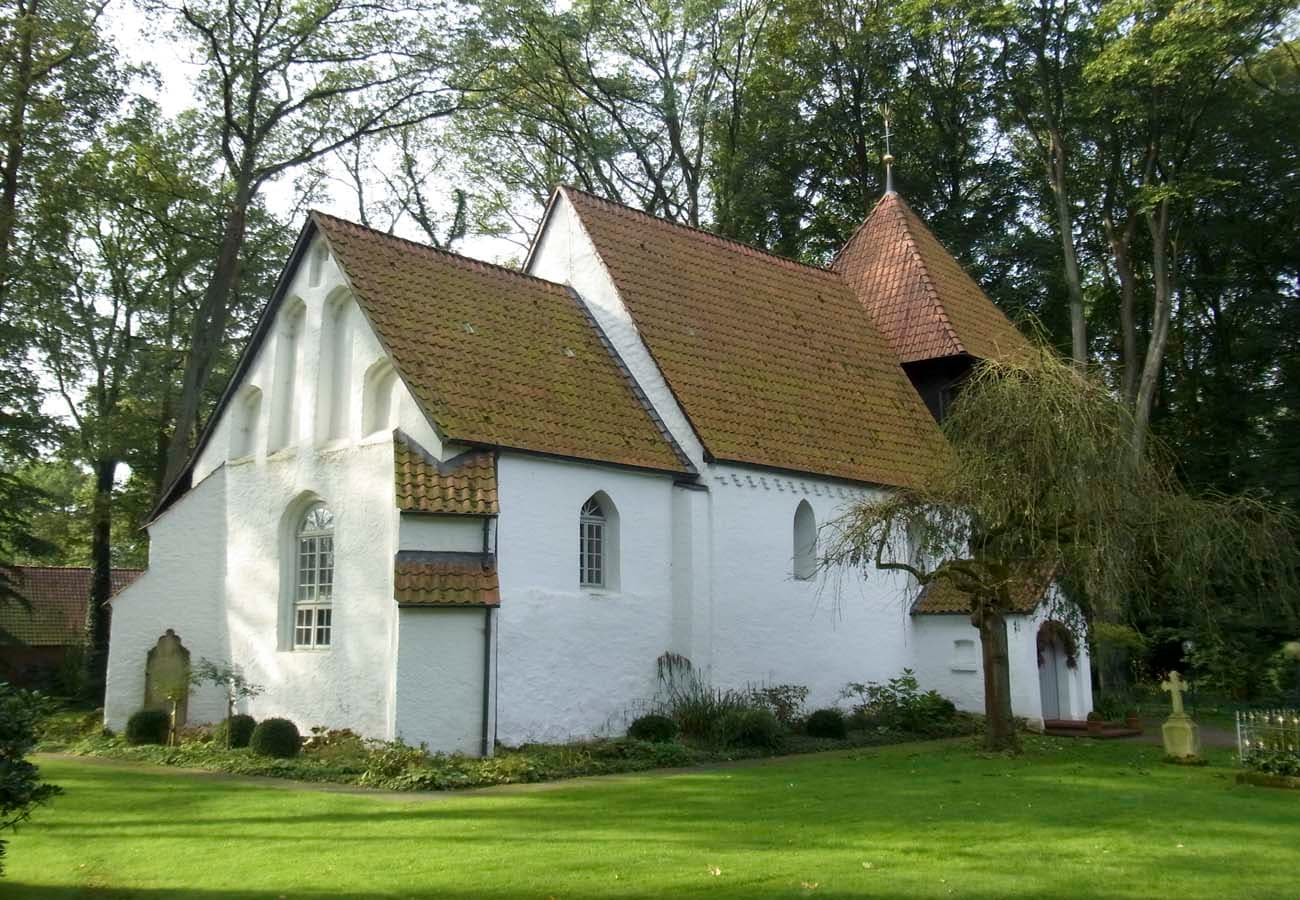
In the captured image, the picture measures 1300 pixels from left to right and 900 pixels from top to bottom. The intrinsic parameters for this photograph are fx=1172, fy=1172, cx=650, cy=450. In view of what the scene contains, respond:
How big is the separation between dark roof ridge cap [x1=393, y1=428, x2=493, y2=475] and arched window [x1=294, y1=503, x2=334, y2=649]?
2.13m

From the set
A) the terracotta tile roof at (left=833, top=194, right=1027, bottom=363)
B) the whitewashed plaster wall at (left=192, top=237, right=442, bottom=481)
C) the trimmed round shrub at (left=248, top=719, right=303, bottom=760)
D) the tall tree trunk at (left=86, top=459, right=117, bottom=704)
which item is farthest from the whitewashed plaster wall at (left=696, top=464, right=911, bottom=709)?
the tall tree trunk at (left=86, top=459, right=117, bottom=704)

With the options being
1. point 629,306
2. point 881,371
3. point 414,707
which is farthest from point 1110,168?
point 414,707

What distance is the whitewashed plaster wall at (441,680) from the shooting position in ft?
50.9

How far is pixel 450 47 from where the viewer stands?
2909 centimetres

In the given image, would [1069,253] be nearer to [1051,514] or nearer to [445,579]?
[1051,514]

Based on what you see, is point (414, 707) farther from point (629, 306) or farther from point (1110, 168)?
point (1110, 168)

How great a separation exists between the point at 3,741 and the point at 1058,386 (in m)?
12.3

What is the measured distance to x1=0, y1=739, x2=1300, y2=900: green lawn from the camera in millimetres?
8414

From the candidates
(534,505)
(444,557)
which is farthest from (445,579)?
(534,505)

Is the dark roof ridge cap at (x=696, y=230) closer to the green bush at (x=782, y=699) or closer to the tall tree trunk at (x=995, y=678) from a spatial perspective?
the green bush at (x=782, y=699)

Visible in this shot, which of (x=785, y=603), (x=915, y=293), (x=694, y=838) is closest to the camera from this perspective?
(x=694, y=838)

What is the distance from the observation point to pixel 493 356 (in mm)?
18469

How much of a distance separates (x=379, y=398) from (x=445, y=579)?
335 centimetres

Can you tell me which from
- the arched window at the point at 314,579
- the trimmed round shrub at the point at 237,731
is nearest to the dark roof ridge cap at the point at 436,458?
the arched window at the point at 314,579
